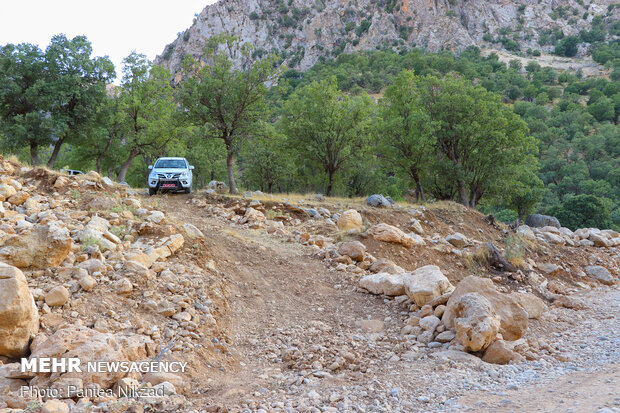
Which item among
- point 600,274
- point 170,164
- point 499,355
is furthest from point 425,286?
point 170,164

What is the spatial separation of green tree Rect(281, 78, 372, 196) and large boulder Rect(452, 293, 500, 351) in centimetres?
1757

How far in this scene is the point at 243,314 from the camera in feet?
22.8

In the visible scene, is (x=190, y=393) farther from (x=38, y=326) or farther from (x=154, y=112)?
(x=154, y=112)

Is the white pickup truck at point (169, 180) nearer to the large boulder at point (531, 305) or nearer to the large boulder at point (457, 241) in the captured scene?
the large boulder at point (457, 241)

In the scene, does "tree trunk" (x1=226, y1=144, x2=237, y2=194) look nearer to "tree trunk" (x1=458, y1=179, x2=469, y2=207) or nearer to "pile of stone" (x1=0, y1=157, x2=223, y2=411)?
"pile of stone" (x1=0, y1=157, x2=223, y2=411)

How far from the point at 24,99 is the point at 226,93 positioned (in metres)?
14.8

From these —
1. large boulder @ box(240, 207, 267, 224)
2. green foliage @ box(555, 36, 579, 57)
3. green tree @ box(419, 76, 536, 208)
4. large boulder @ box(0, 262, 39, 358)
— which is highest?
green foliage @ box(555, 36, 579, 57)

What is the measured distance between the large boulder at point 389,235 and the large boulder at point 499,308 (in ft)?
16.6

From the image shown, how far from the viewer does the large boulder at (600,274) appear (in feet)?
46.5

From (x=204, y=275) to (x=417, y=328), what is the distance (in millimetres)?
4018

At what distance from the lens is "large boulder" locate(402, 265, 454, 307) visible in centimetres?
739

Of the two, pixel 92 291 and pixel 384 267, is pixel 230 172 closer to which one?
pixel 384 267

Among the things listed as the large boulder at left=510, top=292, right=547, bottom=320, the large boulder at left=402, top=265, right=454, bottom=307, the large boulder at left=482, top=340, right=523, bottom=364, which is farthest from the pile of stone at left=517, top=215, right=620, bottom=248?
the large boulder at left=482, top=340, right=523, bottom=364

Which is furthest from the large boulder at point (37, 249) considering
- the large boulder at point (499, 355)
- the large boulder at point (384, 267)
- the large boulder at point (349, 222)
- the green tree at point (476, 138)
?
the green tree at point (476, 138)
